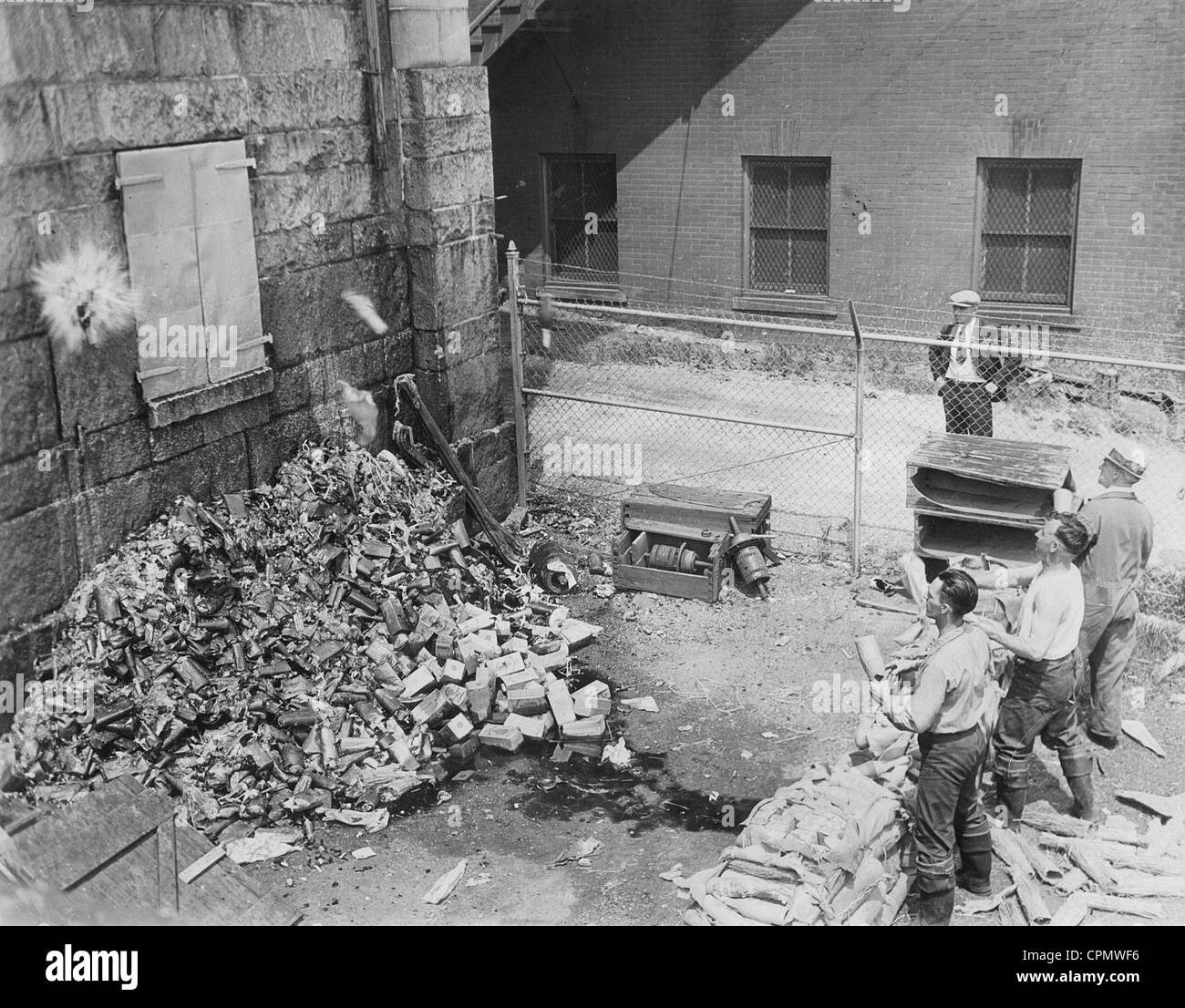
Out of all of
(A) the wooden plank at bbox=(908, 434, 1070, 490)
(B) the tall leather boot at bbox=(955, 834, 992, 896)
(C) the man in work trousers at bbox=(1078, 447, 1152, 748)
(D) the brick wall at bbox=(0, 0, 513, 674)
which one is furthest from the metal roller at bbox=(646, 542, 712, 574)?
(B) the tall leather boot at bbox=(955, 834, 992, 896)

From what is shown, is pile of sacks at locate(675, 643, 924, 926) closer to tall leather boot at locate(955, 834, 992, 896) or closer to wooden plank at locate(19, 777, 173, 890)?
tall leather boot at locate(955, 834, 992, 896)

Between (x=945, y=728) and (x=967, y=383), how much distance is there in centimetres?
516

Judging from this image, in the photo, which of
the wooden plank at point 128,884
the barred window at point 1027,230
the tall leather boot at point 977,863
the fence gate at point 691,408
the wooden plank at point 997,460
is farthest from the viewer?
the barred window at point 1027,230

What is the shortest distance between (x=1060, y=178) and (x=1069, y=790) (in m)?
9.94

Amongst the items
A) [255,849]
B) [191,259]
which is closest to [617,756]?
[255,849]

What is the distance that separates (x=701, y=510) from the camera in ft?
36.5

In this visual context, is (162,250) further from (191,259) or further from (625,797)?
(625,797)

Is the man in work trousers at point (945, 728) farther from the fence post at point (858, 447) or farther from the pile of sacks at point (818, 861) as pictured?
the fence post at point (858, 447)

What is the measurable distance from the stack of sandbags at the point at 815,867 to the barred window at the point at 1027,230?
10573 millimetres

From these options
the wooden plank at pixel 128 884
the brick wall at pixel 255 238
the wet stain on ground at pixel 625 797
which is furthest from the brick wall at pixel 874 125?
the wooden plank at pixel 128 884

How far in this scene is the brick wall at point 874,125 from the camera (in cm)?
1501

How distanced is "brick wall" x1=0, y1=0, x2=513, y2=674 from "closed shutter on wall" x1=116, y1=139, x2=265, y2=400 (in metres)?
0.13

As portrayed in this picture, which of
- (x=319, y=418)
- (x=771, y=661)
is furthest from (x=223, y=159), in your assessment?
(x=771, y=661)

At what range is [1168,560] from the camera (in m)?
10.7
